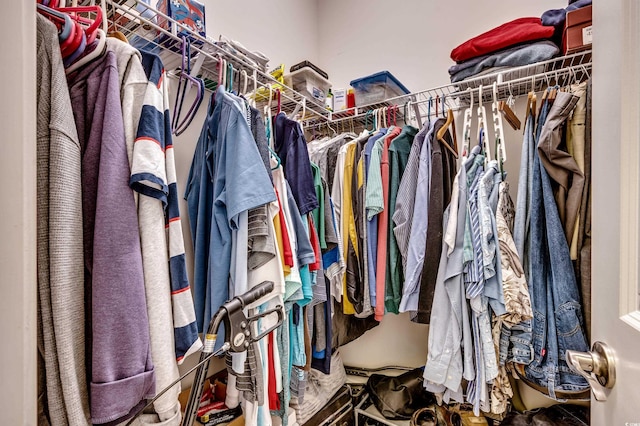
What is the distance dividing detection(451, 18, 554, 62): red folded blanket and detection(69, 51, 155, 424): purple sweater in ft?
4.60

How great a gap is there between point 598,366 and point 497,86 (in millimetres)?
1195

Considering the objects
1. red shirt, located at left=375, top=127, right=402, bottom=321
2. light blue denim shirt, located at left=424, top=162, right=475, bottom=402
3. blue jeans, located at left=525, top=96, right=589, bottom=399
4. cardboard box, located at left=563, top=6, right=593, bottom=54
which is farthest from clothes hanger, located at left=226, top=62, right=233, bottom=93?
cardboard box, located at left=563, top=6, right=593, bottom=54

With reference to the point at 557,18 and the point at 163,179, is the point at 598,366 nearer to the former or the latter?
the point at 163,179

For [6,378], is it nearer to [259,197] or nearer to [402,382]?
[259,197]

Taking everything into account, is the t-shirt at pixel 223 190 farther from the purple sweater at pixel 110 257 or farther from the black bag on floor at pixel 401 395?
the black bag on floor at pixel 401 395

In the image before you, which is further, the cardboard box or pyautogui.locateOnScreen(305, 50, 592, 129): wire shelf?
pyautogui.locateOnScreen(305, 50, 592, 129): wire shelf

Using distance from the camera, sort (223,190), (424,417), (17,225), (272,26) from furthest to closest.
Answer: (272,26) < (424,417) < (223,190) < (17,225)

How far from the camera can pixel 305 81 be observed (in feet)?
4.99

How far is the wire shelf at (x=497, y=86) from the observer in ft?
3.95

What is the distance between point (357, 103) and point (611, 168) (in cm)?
132

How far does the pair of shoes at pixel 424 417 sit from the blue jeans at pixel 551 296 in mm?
541

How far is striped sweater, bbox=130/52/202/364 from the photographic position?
0.62 m

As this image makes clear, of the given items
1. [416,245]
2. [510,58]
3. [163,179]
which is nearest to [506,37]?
[510,58]

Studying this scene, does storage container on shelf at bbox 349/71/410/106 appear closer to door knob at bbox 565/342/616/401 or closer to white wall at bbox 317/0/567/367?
white wall at bbox 317/0/567/367
